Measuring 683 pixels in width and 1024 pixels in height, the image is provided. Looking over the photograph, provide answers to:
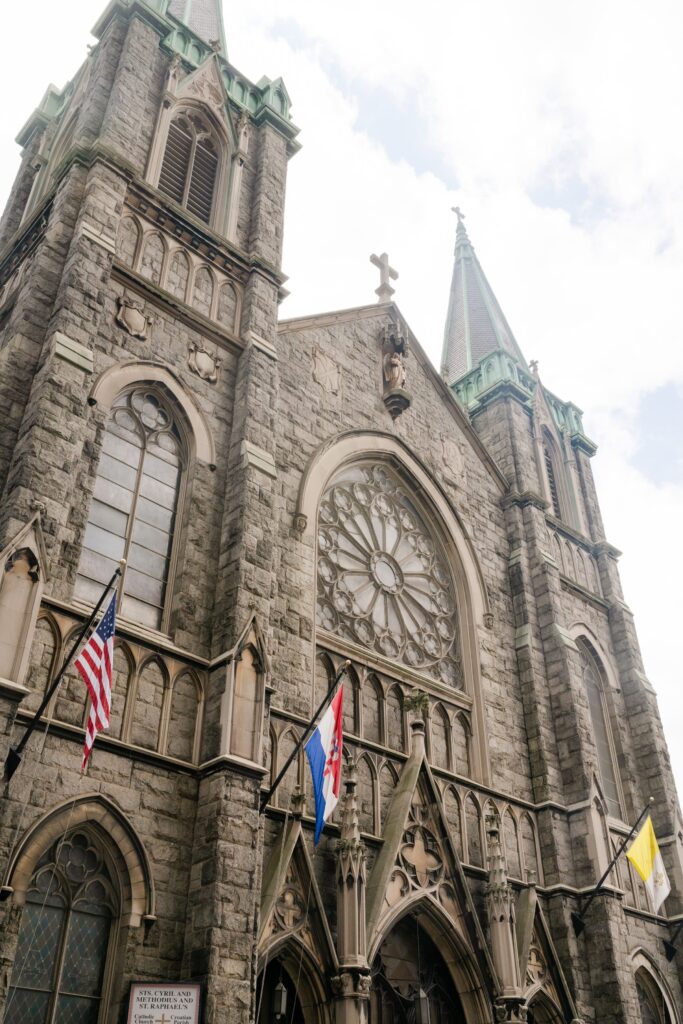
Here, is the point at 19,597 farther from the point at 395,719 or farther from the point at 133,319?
the point at 395,719

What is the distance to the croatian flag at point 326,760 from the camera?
36.8 ft

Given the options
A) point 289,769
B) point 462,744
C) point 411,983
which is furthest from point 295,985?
point 462,744

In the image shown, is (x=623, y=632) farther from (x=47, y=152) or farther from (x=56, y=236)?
(x=47, y=152)

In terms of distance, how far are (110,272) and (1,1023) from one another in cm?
969

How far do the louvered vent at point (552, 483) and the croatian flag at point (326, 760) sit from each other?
12.6 metres

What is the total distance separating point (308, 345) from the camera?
17.9 metres

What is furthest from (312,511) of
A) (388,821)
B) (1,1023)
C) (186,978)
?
(1,1023)

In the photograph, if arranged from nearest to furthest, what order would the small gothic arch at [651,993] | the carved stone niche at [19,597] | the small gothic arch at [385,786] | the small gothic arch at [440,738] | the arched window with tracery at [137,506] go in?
the carved stone niche at [19,597] < the arched window with tracery at [137,506] < the small gothic arch at [385,786] < the small gothic arch at [440,738] < the small gothic arch at [651,993]

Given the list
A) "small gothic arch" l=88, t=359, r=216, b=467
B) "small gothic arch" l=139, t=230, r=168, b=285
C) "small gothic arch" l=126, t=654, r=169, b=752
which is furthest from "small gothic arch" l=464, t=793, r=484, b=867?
"small gothic arch" l=139, t=230, r=168, b=285

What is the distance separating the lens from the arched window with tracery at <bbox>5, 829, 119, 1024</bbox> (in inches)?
363

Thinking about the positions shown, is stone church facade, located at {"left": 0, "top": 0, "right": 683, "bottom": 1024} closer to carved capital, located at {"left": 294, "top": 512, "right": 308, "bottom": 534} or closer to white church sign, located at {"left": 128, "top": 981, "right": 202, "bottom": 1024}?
carved capital, located at {"left": 294, "top": 512, "right": 308, "bottom": 534}

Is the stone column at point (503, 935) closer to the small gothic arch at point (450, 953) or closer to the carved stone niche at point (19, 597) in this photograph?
the small gothic arch at point (450, 953)

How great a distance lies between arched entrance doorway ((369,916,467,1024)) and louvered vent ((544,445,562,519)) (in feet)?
39.6

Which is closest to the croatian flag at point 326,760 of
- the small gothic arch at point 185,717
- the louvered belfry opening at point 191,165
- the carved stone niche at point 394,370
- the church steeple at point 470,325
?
the small gothic arch at point 185,717
